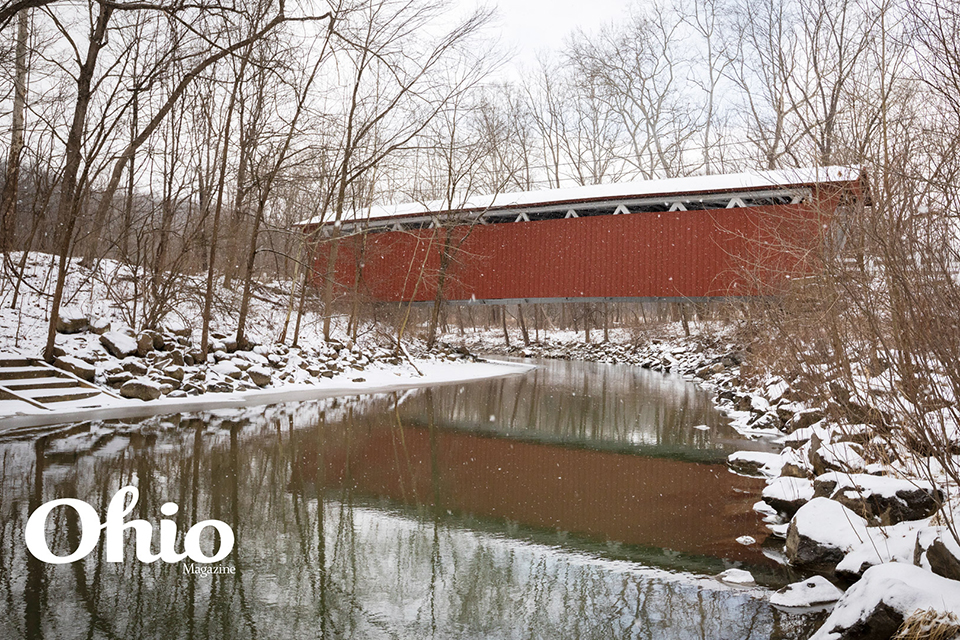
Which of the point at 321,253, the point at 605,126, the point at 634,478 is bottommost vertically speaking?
the point at 634,478

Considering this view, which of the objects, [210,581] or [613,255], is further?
[613,255]

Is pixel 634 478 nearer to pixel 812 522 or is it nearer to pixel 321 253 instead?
pixel 812 522

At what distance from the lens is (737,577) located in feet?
12.3

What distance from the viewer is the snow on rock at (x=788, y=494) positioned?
509 cm

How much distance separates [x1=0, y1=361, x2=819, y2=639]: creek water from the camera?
306 cm

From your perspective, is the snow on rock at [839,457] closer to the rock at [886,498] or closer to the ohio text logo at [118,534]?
the rock at [886,498]

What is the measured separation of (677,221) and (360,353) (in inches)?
295

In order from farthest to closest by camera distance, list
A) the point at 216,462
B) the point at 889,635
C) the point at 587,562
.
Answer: the point at 216,462
the point at 587,562
the point at 889,635

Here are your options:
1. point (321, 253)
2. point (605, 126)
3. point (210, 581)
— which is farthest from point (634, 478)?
point (605, 126)

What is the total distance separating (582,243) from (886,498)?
1186 cm

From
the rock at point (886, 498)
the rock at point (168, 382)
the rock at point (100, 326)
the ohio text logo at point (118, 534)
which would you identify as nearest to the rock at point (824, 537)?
the rock at point (886, 498)

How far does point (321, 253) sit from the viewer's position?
1755 centimetres

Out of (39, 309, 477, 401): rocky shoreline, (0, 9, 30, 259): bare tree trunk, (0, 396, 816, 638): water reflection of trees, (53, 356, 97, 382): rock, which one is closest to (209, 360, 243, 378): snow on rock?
(39, 309, 477, 401): rocky shoreline

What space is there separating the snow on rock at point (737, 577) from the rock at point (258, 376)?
9134 mm
